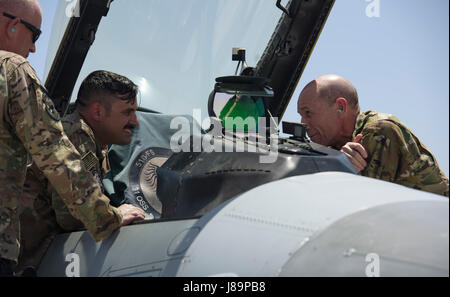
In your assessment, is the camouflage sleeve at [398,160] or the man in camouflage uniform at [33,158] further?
the camouflage sleeve at [398,160]

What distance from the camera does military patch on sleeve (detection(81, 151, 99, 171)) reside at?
2354 millimetres

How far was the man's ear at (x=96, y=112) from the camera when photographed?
106 inches

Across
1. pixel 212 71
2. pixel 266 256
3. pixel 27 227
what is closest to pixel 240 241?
pixel 266 256

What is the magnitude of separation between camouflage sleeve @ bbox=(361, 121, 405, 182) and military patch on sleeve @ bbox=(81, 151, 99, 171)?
1.30 meters

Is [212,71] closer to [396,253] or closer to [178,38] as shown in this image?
[178,38]

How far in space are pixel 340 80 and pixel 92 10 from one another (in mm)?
1797

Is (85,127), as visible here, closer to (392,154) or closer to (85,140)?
(85,140)

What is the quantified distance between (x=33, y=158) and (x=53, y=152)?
10 cm

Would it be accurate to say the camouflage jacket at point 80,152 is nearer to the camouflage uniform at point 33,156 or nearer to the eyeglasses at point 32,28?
the camouflage uniform at point 33,156

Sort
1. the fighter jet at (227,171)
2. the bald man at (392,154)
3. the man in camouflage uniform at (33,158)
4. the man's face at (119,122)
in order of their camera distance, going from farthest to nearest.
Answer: the man's face at (119,122)
the bald man at (392,154)
the man in camouflage uniform at (33,158)
the fighter jet at (227,171)

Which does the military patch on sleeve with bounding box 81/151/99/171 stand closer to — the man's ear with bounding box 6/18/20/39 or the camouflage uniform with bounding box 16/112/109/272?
the camouflage uniform with bounding box 16/112/109/272

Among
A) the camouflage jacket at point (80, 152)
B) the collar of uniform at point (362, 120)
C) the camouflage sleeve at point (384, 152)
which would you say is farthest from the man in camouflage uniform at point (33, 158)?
the collar of uniform at point (362, 120)

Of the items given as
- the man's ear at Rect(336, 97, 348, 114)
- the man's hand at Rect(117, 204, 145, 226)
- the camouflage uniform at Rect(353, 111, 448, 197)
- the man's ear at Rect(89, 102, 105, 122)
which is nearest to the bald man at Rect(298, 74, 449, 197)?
the camouflage uniform at Rect(353, 111, 448, 197)

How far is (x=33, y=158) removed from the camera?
1.95m
